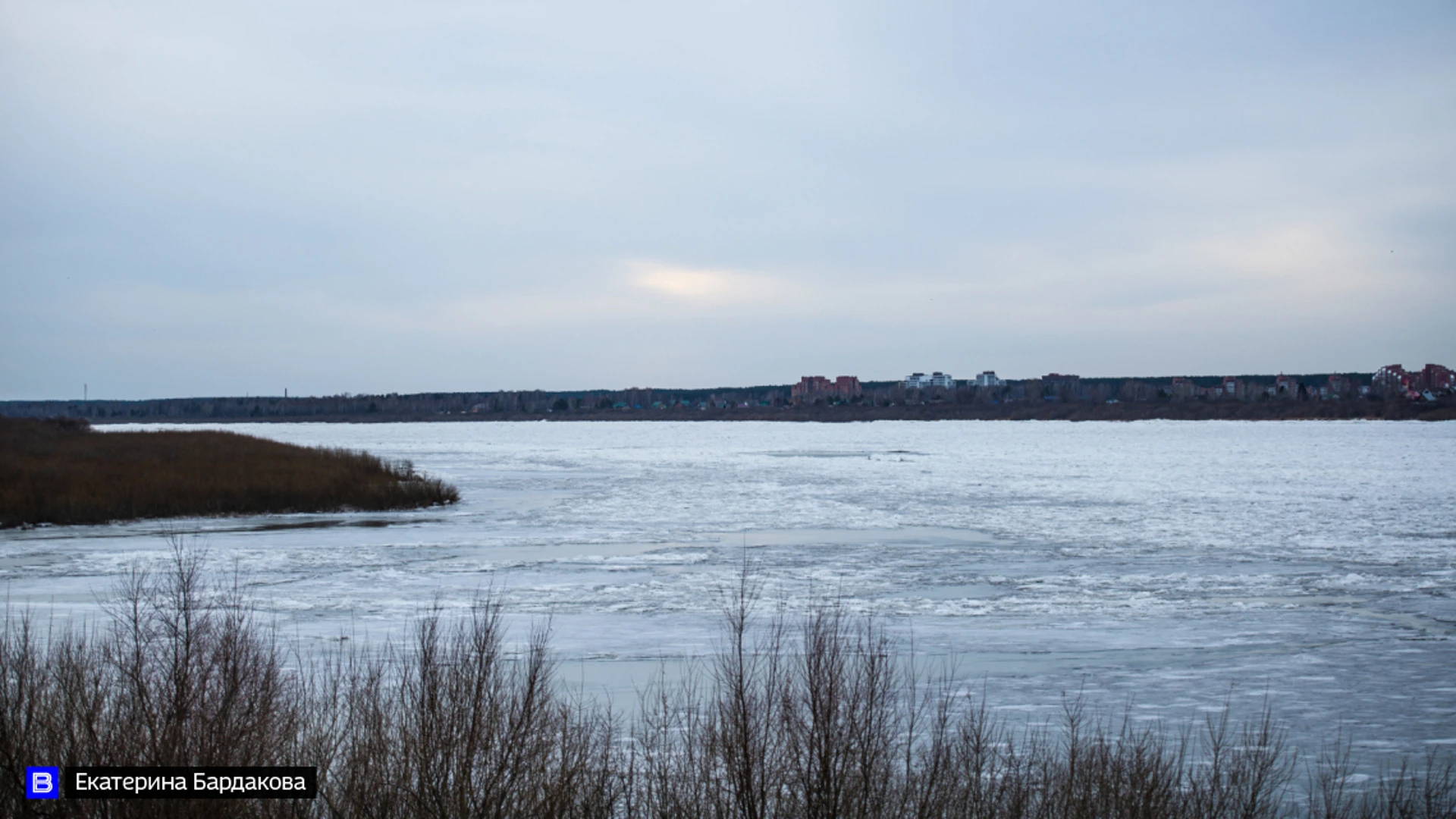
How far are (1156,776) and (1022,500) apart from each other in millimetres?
23115

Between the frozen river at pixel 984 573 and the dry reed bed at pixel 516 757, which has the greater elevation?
the dry reed bed at pixel 516 757

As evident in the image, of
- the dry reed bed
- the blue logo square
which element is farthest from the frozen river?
the blue logo square

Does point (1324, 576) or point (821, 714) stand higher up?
point (821, 714)

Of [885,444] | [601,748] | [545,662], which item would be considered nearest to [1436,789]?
[601,748]

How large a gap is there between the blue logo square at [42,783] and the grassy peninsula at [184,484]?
20.1 meters

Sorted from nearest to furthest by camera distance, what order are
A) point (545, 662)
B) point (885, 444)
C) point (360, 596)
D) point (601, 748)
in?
point (601, 748) < point (545, 662) < point (360, 596) < point (885, 444)

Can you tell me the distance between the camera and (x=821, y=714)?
15.1 feet

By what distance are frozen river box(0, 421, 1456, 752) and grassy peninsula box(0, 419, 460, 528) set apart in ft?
5.22

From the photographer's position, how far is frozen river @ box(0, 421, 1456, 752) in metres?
8.83

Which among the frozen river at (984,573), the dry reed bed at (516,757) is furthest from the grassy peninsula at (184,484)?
the dry reed bed at (516,757)

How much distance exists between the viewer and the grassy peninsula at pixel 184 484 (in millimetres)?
22500

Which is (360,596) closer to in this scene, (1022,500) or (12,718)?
(12,718)

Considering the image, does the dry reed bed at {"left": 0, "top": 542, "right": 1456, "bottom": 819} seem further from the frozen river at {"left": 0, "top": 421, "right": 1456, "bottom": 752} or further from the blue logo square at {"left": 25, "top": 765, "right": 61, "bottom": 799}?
the frozen river at {"left": 0, "top": 421, "right": 1456, "bottom": 752}

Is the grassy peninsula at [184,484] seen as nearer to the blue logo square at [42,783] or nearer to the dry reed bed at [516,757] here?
the dry reed bed at [516,757]
